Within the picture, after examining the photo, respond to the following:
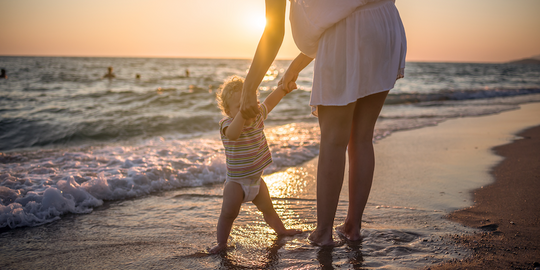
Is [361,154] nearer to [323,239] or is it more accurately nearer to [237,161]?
[323,239]

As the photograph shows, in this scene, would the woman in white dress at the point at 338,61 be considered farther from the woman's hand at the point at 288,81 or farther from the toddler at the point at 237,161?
the toddler at the point at 237,161

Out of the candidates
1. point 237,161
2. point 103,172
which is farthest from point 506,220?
point 103,172

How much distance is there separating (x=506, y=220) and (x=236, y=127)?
5.95ft

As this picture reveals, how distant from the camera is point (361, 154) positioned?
6.15ft

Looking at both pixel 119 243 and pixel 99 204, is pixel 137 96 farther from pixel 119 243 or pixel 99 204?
pixel 119 243

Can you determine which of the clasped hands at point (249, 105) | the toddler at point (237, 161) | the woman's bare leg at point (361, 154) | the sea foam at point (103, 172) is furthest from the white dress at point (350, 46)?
the sea foam at point (103, 172)

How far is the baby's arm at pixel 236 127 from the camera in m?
1.74

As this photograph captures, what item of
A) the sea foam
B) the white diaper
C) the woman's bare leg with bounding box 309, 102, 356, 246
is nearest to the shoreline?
the woman's bare leg with bounding box 309, 102, 356, 246

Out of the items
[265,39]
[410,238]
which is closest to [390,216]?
[410,238]

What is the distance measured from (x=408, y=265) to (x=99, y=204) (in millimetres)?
2434

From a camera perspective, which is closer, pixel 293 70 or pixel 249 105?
pixel 249 105

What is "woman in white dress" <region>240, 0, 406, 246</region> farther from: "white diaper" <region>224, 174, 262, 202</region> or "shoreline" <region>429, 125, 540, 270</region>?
"shoreline" <region>429, 125, 540, 270</region>

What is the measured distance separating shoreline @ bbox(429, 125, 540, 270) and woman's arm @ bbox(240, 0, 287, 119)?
1192mm

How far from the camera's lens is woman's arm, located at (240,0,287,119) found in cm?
151
